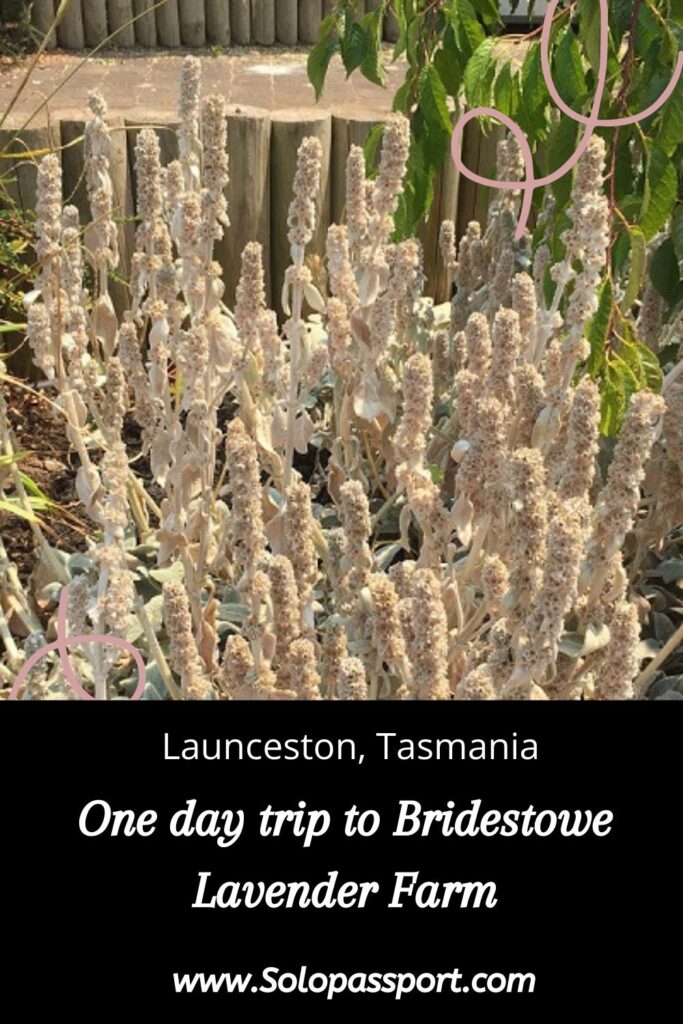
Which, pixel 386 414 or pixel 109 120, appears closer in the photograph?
pixel 386 414

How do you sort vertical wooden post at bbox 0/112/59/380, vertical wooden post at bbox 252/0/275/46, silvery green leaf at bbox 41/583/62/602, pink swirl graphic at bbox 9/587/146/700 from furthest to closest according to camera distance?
1. vertical wooden post at bbox 252/0/275/46
2. vertical wooden post at bbox 0/112/59/380
3. silvery green leaf at bbox 41/583/62/602
4. pink swirl graphic at bbox 9/587/146/700

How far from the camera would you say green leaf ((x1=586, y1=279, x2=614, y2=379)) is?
1.57m

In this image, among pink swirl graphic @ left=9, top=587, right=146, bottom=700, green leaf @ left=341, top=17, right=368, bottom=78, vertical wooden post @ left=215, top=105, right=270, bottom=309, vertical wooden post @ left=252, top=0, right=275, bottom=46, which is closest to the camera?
pink swirl graphic @ left=9, top=587, right=146, bottom=700

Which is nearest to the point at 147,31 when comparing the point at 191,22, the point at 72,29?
the point at 191,22

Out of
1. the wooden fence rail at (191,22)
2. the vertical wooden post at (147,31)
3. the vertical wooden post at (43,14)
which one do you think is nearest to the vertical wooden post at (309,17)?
the wooden fence rail at (191,22)

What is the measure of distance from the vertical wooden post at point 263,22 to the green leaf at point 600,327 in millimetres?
4809

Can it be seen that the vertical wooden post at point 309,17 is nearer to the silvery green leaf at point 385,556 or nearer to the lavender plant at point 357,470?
the lavender plant at point 357,470

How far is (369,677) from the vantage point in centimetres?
145

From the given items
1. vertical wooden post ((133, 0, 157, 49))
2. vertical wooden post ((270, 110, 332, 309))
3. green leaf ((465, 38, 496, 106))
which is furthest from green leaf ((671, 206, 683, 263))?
vertical wooden post ((133, 0, 157, 49))

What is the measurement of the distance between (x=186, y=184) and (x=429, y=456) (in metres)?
0.59

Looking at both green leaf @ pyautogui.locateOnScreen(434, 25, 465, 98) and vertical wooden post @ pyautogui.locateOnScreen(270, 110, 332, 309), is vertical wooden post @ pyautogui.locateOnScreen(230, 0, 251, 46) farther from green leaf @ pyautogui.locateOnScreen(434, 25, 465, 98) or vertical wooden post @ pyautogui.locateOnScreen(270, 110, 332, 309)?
green leaf @ pyautogui.locateOnScreen(434, 25, 465, 98)
